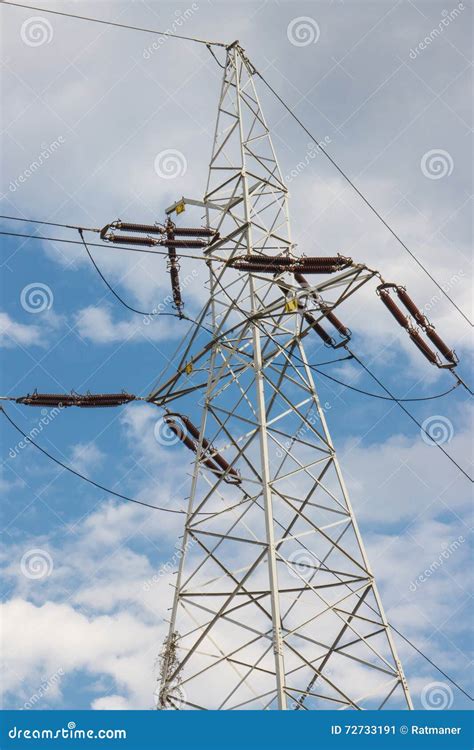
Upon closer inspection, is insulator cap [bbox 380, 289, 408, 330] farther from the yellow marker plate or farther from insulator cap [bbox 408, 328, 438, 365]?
the yellow marker plate

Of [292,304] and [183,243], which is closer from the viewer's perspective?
[292,304]

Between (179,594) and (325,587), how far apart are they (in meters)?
3.35

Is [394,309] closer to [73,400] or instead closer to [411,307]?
[411,307]

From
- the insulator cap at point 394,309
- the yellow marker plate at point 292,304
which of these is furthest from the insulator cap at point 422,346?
the yellow marker plate at point 292,304

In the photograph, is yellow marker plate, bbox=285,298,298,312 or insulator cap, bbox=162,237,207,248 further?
insulator cap, bbox=162,237,207,248

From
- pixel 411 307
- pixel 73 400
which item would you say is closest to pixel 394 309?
pixel 411 307

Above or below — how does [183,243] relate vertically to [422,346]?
above

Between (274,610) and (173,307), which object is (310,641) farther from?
(173,307)

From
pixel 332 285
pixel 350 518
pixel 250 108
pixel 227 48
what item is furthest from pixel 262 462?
pixel 227 48

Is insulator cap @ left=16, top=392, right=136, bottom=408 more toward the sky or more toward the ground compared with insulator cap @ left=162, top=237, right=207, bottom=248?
more toward the ground

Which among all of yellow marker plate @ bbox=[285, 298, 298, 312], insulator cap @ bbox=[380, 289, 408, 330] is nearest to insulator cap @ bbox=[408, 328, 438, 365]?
insulator cap @ bbox=[380, 289, 408, 330]

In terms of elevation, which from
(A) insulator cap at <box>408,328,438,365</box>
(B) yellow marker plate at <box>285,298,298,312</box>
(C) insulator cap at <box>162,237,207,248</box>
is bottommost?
(B) yellow marker plate at <box>285,298,298,312</box>

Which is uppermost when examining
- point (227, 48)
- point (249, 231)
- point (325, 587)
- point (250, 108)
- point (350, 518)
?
point (227, 48)

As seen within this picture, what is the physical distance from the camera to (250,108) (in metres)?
25.5
